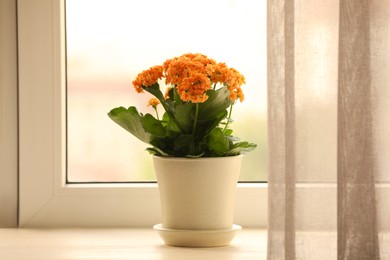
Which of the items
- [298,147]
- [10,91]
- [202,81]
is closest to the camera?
[298,147]

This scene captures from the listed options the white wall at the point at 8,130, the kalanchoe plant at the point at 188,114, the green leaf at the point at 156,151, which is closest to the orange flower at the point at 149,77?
the kalanchoe plant at the point at 188,114

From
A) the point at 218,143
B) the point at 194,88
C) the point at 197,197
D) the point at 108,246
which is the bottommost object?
the point at 108,246

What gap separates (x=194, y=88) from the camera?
Result: 5.05 ft

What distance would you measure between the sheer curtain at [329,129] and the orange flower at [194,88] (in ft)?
0.72

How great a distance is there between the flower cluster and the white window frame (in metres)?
0.32

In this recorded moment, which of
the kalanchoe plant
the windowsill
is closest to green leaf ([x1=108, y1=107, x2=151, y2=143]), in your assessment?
the kalanchoe plant

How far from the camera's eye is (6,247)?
64.8 inches

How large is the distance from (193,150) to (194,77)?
0.16 metres

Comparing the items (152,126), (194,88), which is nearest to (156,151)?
(152,126)

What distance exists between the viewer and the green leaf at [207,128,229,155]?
1.61 metres

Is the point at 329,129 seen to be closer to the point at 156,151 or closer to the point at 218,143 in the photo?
the point at 218,143

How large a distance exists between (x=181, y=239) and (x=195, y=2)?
59 cm

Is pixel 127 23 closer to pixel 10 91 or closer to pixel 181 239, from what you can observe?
pixel 10 91

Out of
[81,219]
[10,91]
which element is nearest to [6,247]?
[81,219]
